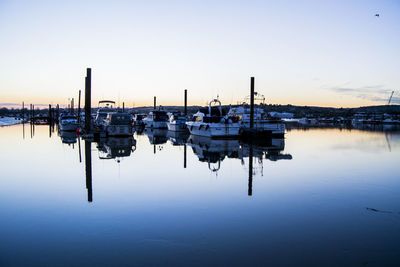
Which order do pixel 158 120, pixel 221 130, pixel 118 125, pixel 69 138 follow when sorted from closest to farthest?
pixel 69 138 → pixel 118 125 → pixel 221 130 → pixel 158 120

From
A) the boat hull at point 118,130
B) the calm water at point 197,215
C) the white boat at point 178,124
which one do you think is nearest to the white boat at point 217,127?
the boat hull at point 118,130

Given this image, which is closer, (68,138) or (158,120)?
(68,138)

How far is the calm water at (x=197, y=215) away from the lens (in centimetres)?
517

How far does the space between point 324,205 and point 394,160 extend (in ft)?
35.9

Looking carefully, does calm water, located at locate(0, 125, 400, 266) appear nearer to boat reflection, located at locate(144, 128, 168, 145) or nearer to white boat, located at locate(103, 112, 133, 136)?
boat reflection, located at locate(144, 128, 168, 145)

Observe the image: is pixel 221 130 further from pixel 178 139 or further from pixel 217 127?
pixel 178 139

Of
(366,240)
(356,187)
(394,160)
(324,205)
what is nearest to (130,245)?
(366,240)

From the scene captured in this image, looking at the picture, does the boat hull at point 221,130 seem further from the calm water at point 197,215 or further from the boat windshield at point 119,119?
the calm water at point 197,215

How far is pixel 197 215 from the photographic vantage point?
7.29 m

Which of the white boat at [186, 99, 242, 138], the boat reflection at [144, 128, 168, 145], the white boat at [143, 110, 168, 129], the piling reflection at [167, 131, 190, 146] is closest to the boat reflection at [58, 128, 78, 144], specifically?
the boat reflection at [144, 128, 168, 145]

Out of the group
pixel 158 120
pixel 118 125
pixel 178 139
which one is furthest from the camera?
pixel 158 120

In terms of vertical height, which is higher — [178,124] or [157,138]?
[178,124]

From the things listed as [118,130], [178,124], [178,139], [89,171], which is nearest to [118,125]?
[118,130]

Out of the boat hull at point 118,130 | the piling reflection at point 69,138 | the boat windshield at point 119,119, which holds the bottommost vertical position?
the piling reflection at point 69,138
